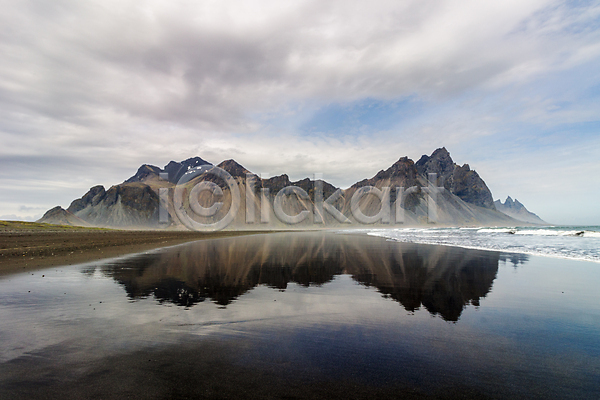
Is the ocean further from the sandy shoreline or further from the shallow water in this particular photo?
the sandy shoreline

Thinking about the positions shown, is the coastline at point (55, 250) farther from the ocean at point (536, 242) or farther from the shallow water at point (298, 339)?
the ocean at point (536, 242)

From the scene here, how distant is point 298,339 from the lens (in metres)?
6.32

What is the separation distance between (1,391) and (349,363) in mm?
5353

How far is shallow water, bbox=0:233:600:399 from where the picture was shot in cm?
438

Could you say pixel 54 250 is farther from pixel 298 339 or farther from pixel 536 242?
pixel 536 242

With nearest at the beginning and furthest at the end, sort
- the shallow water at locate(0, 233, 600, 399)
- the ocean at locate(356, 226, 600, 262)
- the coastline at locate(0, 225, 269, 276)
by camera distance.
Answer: the shallow water at locate(0, 233, 600, 399)
the coastline at locate(0, 225, 269, 276)
the ocean at locate(356, 226, 600, 262)

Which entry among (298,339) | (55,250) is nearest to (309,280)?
(298,339)

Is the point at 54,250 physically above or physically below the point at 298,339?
above

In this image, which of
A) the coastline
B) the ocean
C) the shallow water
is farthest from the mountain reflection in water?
the ocean

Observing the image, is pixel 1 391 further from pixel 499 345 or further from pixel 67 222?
pixel 67 222

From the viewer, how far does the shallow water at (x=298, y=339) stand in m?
4.38

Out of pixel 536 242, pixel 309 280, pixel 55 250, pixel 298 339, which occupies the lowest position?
pixel 536 242

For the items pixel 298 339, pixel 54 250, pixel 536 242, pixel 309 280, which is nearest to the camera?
pixel 298 339

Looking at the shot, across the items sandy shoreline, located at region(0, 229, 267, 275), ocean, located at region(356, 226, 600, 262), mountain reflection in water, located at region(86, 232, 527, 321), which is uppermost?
sandy shoreline, located at region(0, 229, 267, 275)
